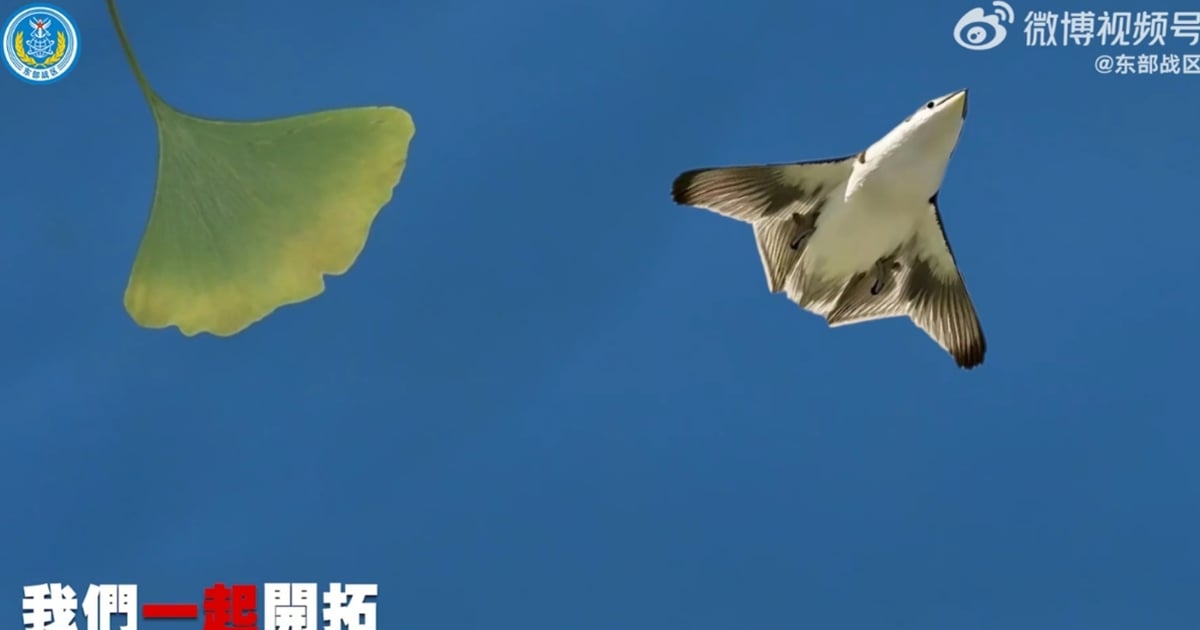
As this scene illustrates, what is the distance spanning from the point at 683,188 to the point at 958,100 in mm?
1985

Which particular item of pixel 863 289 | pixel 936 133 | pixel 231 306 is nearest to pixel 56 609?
pixel 231 306

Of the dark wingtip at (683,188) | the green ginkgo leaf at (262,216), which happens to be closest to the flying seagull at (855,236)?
the dark wingtip at (683,188)

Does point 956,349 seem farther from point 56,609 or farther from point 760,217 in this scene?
point 56,609

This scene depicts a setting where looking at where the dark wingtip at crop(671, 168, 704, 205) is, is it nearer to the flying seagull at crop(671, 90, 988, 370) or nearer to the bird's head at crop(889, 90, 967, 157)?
the flying seagull at crop(671, 90, 988, 370)

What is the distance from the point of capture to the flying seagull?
9477mm

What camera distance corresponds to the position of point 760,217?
977 cm

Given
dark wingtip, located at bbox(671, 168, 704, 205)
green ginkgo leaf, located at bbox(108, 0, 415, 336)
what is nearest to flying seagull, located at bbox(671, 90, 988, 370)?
dark wingtip, located at bbox(671, 168, 704, 205)

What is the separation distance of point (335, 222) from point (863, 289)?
4.83 metres

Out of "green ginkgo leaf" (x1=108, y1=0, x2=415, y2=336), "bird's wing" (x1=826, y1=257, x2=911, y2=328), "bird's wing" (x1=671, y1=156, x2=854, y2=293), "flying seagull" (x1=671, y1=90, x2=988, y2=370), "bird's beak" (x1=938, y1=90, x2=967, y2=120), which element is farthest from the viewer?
"bird's wing" (x1=826, y1=257, x2=911, y2=328)

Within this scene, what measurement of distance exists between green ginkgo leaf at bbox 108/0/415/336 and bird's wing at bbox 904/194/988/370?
191 inches

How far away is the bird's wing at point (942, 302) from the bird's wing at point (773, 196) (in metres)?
0.87

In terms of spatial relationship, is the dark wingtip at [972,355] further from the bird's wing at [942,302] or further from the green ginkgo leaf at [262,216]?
the green ginkgo leaf at [262,216]

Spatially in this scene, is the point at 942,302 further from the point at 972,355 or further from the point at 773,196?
the point at 773,196

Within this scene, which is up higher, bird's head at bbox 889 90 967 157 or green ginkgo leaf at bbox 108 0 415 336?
bird's head at bbox 889 90 967 157
